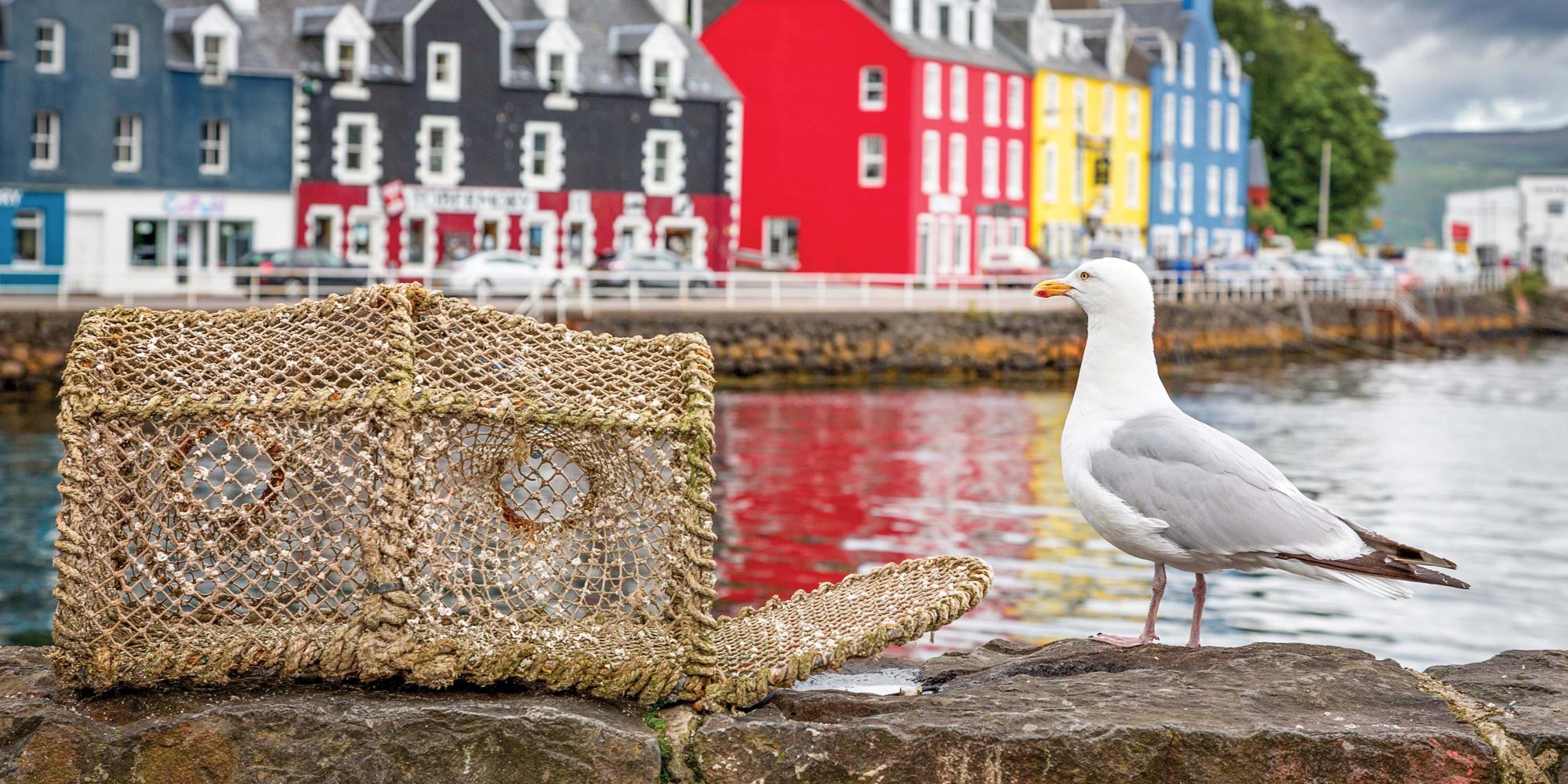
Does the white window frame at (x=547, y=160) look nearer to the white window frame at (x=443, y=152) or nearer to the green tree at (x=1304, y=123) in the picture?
the white window frame at (x=443, y=152)

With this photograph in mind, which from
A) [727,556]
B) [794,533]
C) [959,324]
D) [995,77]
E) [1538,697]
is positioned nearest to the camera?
[1538,697]

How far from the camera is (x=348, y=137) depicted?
149 feet

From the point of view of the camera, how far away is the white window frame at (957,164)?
56344 mm

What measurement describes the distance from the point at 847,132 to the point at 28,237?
902 inches

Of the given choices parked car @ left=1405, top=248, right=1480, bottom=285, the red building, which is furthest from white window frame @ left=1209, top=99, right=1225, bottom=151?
the red building

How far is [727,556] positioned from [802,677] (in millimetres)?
Result: 13879

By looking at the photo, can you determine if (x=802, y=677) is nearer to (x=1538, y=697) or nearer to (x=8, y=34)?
(x=1538, y=697)

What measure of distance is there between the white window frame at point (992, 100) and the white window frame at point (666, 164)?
12.1m

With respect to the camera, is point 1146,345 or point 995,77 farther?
point 995,77

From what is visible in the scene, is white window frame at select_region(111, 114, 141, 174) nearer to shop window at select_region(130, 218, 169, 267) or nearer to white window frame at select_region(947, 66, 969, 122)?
shop window at select_region(130, 218, 169, 267)

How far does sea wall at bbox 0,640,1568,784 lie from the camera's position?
455 cm

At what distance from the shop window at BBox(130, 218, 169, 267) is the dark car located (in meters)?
2.96

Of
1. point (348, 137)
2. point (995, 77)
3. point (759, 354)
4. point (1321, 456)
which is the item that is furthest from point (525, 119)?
point (1321, 456)

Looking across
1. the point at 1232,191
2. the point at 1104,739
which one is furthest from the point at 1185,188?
the point at 1104,739
